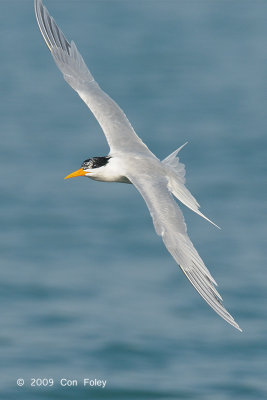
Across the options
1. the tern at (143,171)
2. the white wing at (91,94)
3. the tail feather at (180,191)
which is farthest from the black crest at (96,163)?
the tail feather at (180,191)

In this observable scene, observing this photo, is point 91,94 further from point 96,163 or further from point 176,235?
point 176,235

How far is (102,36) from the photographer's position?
23.9m

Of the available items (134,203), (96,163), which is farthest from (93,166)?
(134,203)

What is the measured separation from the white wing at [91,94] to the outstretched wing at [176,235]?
1078mm

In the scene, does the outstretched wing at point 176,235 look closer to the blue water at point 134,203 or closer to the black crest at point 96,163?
the black crest at point 96,163

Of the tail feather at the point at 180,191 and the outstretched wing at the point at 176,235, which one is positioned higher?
the tail feather at the point at 180,191

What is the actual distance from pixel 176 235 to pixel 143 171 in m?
1.34

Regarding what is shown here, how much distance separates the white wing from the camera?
1240 cm

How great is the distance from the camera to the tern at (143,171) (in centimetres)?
1010

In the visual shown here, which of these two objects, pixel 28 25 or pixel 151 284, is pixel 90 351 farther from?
pixel 28 25

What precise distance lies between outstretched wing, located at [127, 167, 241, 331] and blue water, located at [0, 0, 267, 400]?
4.38 metres

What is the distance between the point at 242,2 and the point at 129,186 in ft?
27.1

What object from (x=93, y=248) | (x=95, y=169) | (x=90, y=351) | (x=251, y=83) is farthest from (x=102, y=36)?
(x=95, y=169)

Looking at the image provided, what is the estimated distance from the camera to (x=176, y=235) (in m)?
10.4
